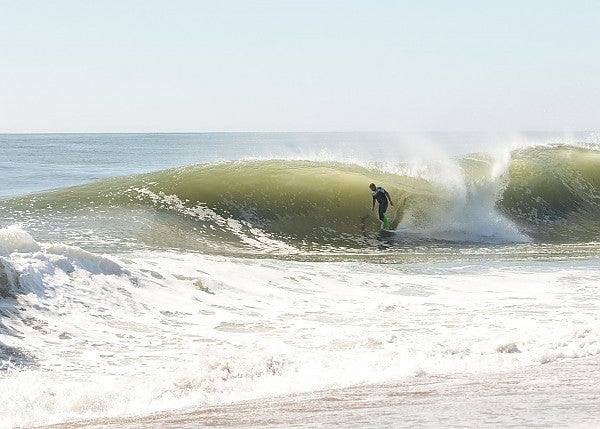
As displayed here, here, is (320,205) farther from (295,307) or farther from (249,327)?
(249,327)

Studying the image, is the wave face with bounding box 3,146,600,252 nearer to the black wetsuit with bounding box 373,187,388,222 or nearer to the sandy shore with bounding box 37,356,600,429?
the black wetsuit with bounding box 373,187,388,222

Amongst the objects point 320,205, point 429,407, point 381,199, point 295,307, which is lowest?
point 295,307

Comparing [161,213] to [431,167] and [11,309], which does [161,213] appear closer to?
[431,167]

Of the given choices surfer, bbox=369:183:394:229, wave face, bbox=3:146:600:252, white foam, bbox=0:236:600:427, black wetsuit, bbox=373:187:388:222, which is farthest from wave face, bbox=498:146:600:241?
white foam, bbox=0:236:600:427

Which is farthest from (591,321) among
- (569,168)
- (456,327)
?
(569,168)

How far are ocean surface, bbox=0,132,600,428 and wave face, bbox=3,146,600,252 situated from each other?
86 mm

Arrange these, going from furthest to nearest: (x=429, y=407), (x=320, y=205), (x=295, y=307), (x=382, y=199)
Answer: (x=320, y=205), (x=382, y=199), (x=295, y=307), (x=429, y=407)

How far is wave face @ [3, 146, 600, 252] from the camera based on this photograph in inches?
720

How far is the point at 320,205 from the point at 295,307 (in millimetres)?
11150

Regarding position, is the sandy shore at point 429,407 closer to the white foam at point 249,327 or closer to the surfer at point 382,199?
the white foam at point 249,327

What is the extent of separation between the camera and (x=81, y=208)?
1955cm

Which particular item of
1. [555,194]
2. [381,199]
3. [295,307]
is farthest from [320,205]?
[295,307]

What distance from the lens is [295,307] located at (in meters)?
10.1

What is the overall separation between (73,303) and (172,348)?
1.94m
